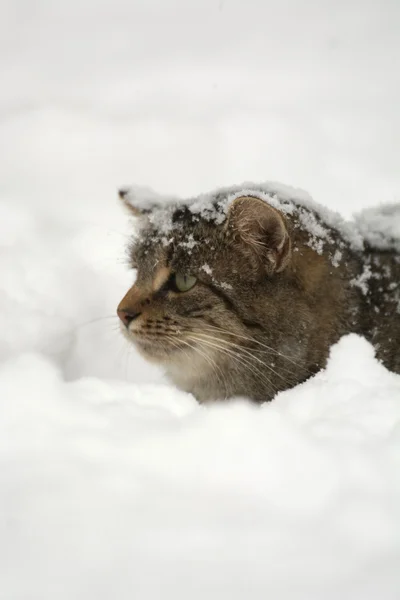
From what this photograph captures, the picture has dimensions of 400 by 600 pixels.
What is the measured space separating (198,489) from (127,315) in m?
0.93

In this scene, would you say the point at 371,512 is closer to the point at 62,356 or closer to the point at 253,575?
the point at 253,575

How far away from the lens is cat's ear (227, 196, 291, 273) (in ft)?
6.50

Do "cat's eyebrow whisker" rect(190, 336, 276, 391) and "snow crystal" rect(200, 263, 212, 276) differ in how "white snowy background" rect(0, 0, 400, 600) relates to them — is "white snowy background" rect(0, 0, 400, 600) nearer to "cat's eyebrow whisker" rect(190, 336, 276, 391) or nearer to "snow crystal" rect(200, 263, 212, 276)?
"cat's eyebrow whisker" rect(190, 336, 276, 391)

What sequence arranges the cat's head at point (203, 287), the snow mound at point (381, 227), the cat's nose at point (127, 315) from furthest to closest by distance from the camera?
1. the snow mound at point (381, 227)
2. the cat's nose at point (127, 315)
3. the cat's head at point (203, 287)

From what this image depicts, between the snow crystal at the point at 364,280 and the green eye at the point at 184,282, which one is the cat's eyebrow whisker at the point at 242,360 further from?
the snow crystal at the point at 364,280

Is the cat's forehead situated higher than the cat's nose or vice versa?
the cat's forehead

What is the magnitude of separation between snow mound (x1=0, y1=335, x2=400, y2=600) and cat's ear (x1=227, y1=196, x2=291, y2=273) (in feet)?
1.48

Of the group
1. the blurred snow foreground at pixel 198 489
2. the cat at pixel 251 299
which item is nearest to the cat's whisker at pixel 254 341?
the cat at pixel 251 299

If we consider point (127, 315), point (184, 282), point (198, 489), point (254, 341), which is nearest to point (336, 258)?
point (254, 341)

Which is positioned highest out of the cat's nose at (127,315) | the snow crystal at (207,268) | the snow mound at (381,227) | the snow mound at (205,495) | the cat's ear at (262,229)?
the snow mound at (381,227)

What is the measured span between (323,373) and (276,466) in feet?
1.97

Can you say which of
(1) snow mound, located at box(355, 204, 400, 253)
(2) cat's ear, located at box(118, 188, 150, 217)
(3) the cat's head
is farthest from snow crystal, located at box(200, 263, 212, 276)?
(1) snow mound, located at box(355, 204, 400, 253)

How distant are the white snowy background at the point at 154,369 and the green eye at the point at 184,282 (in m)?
0.43

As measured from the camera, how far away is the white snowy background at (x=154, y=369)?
1.25m
